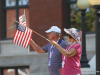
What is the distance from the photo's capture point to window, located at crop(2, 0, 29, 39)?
1256cm

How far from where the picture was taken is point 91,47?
36.0 ft

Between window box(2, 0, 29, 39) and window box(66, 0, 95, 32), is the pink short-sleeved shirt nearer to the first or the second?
→ window box(66, 0, 95, 32)

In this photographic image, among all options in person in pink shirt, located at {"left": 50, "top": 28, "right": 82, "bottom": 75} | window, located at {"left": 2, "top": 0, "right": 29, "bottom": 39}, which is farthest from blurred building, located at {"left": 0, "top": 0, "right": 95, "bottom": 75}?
person in pink shirt, located at {"left": 50, "top": 28, "right": 82, "bottom": 75}

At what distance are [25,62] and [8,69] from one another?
1086 millimetres

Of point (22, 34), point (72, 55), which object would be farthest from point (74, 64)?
point (22, 34)

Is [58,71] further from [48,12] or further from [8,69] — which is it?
[8,69]

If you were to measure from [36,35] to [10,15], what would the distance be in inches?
85.9

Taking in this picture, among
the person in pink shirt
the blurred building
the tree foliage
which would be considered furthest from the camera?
the tree foliage

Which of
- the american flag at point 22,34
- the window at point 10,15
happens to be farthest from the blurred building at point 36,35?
the american flag at point 22,34

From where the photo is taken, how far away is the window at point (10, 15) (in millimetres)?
12562

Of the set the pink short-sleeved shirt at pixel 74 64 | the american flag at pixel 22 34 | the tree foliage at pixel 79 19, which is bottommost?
the pink short-sleeved shirt at pixel 74 64

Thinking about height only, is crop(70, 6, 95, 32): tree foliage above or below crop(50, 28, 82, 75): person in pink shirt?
above

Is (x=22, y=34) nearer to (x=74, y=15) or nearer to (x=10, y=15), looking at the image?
(x=74, y=15)

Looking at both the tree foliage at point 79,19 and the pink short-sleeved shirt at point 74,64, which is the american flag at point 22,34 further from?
the tree foliage at point 79,19
